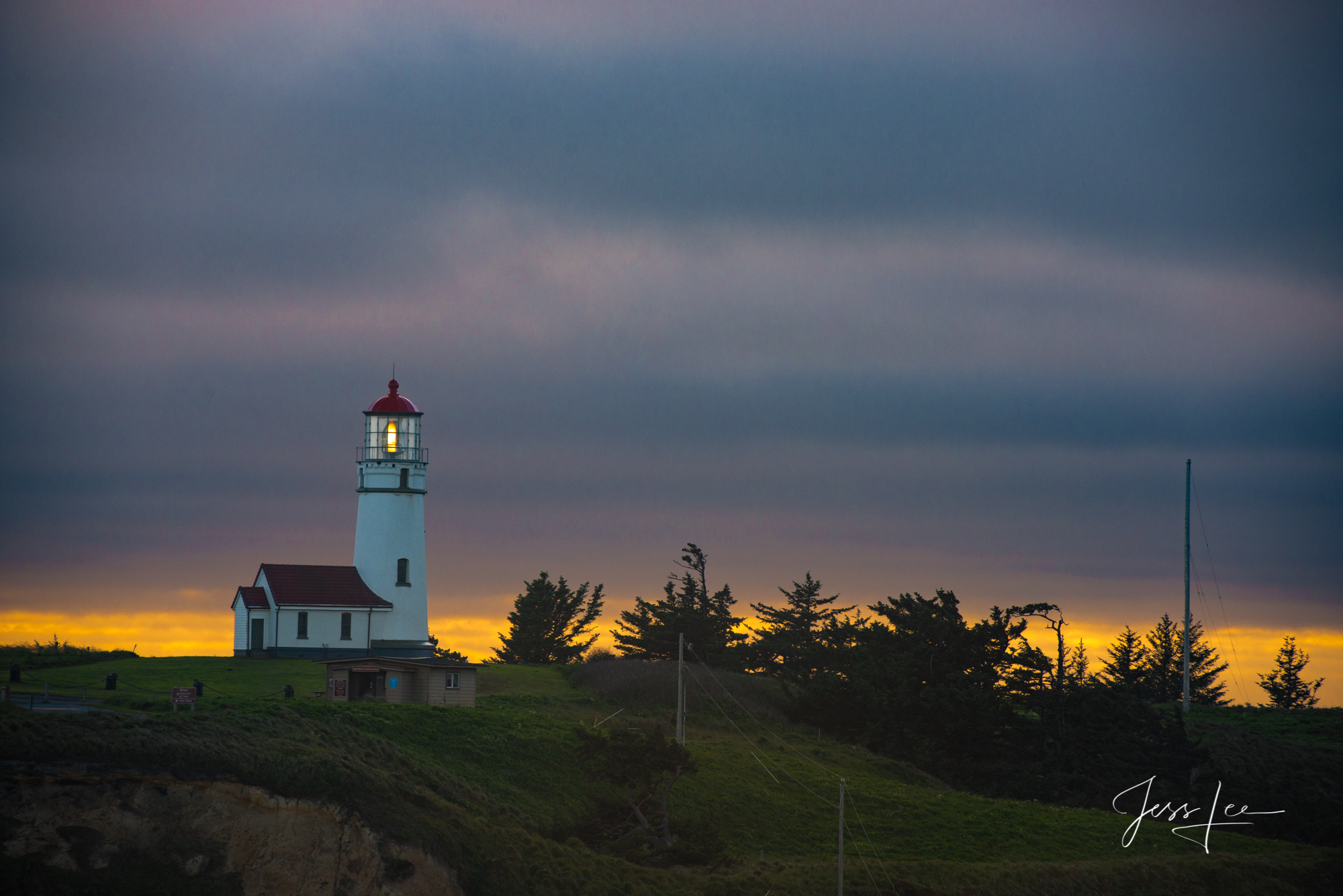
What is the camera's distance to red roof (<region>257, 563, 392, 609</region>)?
193ft

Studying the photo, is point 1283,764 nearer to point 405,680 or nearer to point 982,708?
point 982,708

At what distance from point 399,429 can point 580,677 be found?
16.0 m

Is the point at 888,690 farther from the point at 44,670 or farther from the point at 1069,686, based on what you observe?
the point at 44,670

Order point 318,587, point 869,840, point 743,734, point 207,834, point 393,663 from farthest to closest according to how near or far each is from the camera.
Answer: point 318,587, point 743,734, point 393,663, point 869,840, point 207,834

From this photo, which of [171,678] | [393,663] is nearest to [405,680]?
[393,663]

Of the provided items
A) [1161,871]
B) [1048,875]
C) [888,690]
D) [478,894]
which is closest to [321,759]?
[478,894]

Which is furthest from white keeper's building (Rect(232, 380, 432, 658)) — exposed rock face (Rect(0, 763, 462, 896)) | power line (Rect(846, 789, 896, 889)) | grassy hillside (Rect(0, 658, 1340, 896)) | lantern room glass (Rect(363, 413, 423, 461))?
exposed rock face (Rect(0, 763, 462, 896))

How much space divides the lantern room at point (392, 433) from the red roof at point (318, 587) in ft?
19.8

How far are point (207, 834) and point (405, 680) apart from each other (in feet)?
67.4

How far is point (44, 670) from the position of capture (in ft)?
166

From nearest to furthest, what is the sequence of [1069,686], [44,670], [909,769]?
[44,670] → [909,769] → [1069,686]

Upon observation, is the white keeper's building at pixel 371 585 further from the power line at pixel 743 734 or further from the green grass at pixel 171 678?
the power line at pixel 743 734

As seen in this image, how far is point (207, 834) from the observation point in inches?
1086

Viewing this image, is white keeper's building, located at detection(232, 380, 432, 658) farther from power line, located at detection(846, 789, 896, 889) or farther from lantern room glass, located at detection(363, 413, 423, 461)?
power line, located at detection(846, 789, 896, 889)
